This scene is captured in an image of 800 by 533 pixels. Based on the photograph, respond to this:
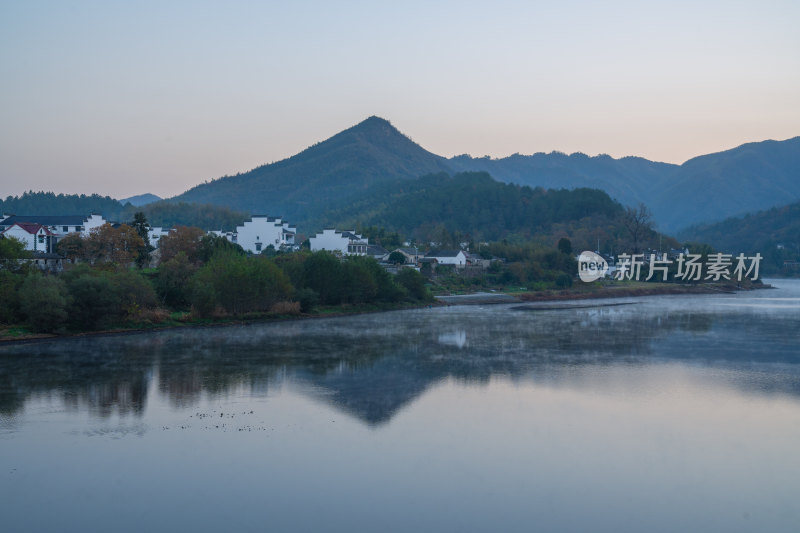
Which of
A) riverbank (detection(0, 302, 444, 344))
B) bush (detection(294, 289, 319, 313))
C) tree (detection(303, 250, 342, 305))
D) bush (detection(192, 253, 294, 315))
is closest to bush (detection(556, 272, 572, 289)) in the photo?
riverbank (detection(0, 302, 444, 344))

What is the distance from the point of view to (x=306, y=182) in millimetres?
181000

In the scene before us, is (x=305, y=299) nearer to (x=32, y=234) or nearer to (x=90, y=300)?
(x=90, y=300)

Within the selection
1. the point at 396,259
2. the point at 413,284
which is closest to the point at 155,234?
the point at 396,259

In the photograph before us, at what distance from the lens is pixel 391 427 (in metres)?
14.4

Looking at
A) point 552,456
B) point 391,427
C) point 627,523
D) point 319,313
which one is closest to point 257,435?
point 391,427

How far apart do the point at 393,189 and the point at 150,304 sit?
410 feet

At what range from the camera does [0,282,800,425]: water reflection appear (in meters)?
17.5

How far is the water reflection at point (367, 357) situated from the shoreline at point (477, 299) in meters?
1.12

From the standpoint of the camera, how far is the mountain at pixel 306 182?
6668 inches

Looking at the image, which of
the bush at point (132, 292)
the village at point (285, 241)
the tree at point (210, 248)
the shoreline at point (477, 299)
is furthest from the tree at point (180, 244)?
the bush at point (132, 292)

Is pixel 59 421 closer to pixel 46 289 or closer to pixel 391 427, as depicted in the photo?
pixel 391 427

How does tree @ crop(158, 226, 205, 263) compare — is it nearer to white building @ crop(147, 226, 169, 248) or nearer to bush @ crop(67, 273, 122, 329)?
bush @ crop(67, 273, 122, 329)

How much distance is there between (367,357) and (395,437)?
9.67 m

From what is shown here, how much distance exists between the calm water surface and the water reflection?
138 millimetres
